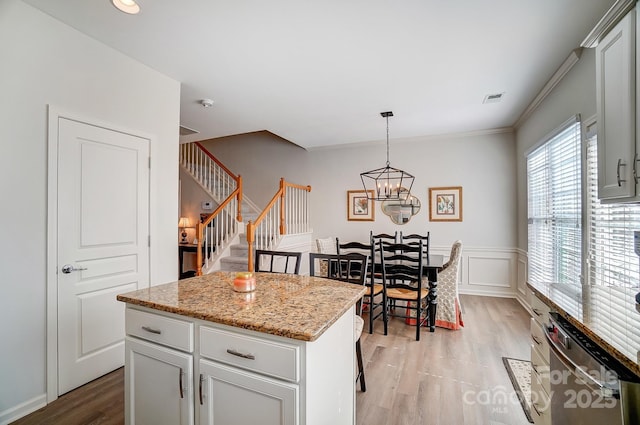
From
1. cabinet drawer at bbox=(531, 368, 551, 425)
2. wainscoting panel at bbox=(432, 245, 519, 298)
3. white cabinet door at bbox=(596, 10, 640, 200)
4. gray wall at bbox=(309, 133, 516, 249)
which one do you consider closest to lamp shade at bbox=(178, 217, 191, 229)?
gray wall at bbox=(309, 133, 516, 249)

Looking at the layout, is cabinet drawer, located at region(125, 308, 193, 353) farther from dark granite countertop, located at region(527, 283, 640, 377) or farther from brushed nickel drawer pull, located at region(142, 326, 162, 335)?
dark granite countertop, located at region(527, 283, 640, 377)

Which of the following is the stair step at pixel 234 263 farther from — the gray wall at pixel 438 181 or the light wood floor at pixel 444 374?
the light wood floor at pixel 444 374

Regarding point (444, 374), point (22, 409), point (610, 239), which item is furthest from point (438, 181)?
point (22, 409)

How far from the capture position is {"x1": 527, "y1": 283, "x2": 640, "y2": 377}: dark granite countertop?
917mm

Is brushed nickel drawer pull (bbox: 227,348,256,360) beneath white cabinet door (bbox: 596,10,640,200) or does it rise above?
beneath

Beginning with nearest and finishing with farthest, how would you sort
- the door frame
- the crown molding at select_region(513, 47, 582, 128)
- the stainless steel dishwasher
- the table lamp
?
the stainless steel dishwasher, the door frame, the crown molding at select_region(513, 47, 582, 128), the table lamp

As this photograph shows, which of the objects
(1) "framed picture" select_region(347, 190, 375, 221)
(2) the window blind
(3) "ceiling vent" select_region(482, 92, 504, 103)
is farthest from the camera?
(1) "framed picture" select_region(347, 190, 375, 221)

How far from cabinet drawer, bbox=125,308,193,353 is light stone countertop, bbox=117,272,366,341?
0.06m

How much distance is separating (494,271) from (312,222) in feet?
11.2

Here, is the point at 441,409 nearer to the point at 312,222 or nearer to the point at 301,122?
the point at 301,122

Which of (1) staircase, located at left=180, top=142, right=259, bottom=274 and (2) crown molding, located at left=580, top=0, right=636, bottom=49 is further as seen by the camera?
(1) staircase, located at left=180, top=142, right=259, bottom=274

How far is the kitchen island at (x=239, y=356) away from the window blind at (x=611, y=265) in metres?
1.02

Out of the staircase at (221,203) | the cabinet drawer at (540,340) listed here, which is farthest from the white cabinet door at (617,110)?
the staircase at (221,203)

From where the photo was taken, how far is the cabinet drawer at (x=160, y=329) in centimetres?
135
